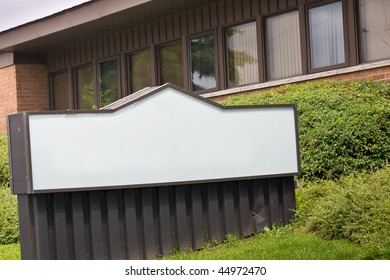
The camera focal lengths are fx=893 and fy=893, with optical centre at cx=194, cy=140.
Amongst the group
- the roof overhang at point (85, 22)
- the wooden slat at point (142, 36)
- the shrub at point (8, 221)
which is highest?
the roof overhang at point (85, 22)

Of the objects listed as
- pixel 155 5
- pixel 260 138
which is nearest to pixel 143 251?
pixel 260 138

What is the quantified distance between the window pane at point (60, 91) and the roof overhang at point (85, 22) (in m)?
0.92

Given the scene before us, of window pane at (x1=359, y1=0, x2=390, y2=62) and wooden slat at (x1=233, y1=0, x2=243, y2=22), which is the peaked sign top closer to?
window pane at (x1=359, y1=0, x2=390, y2=62)

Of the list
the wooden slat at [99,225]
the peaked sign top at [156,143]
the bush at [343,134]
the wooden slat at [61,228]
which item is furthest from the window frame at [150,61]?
the wooden slat at [61,228]

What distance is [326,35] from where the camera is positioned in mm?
15547

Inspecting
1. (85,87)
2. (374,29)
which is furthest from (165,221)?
(85,87)

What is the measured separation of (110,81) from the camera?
71.4 ft

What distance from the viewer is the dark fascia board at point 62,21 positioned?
18.1 m

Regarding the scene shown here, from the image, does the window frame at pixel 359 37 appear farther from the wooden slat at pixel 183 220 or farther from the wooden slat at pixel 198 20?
the wooden slat at pixel 183 220

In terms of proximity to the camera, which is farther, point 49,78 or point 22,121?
point 49,78
